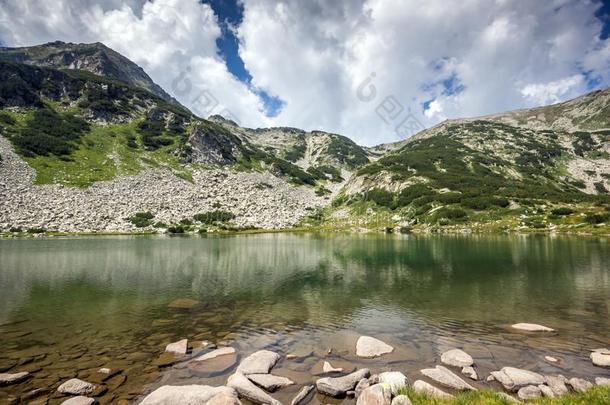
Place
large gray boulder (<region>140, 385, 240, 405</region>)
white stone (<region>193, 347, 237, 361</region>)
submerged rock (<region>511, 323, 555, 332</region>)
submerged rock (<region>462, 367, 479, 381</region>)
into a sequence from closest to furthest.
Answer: large gray boulder (<region>140, 385, 240, 405</region>)
submerged rock (<region>462, 367, 479, 381</region>)
white stone (<region>193, 347, 237, 361</region>)
submerged rock (<region>511, 323, 555, 332</region>)

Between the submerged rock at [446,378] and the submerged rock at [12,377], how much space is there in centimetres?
1605

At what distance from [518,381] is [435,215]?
124232mm

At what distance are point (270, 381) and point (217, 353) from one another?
4.38 m

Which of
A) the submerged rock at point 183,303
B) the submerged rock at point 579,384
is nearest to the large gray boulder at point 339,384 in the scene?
the submerged rock at point 579,384

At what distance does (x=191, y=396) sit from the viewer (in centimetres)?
1191

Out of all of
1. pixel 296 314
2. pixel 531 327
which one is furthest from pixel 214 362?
pixel 531 327

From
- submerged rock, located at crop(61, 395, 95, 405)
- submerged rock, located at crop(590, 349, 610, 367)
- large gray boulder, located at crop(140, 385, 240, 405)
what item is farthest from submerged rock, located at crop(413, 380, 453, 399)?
submerged rock, located at crop(61, 395, 95, 405)

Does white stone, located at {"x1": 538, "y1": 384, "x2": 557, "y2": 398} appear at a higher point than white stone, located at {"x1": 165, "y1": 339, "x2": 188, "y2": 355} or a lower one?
higher

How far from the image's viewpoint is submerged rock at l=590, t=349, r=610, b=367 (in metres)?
15.1

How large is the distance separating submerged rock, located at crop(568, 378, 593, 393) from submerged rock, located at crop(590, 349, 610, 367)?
11.3 feet

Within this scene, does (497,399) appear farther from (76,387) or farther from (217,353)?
(76,387)

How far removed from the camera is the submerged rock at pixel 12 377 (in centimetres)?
1349

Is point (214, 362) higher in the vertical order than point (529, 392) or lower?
lower

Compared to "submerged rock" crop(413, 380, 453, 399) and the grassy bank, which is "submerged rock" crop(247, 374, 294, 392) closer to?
the grassy bank
